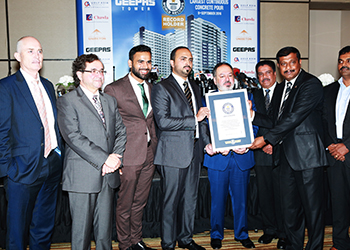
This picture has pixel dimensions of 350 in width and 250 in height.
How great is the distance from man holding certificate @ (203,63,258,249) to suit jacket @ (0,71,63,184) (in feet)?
5.32

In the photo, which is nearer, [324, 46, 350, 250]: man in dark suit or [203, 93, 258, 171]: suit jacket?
[324, 46, 350, 250]: man in dark suit

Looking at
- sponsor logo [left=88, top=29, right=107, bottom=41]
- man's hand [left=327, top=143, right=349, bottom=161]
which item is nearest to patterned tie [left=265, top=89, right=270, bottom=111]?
man's hand [left=327, top=143, right=349, bottom=161]

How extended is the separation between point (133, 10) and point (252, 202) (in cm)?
391

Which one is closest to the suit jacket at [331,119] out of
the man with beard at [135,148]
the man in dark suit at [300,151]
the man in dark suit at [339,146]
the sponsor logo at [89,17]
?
the man in dark suit at [339,146]

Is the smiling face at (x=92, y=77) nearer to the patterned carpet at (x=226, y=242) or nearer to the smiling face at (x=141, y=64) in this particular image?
the smiling face at (x=141, y=64)

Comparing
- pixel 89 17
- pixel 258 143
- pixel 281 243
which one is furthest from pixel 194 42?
pixel 281 243

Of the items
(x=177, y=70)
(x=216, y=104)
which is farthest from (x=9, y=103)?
(x=216, y=104)

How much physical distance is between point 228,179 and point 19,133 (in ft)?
6.41

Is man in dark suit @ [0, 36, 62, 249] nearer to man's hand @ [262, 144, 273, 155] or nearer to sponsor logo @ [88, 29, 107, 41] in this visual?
man's hand @ [262, 144, 273, 155]

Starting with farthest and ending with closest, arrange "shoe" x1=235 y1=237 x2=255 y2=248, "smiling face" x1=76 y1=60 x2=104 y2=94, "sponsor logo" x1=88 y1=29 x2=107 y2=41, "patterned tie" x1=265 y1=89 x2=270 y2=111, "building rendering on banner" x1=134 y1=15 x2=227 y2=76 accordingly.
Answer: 1. "building rendering on banner" x1=134 y1=15 x2=227 y2=76
2. "sponsor logo" x1=88 y1=29 x2=107 y2=41
3. "patterned tie" x1=265 y1=89 x2=270 y2=111
4. "shoe" x1=235 y1=237 x2=255 y2=248
5. "smiling face" x1=76 y1=60 x2=104 y2=94

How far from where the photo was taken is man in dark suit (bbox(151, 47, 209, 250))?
2639mm

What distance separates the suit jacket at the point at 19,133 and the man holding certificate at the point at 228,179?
5.32 ft

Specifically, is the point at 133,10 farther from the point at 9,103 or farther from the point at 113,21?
the point at 9,103

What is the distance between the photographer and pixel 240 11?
5484mm
